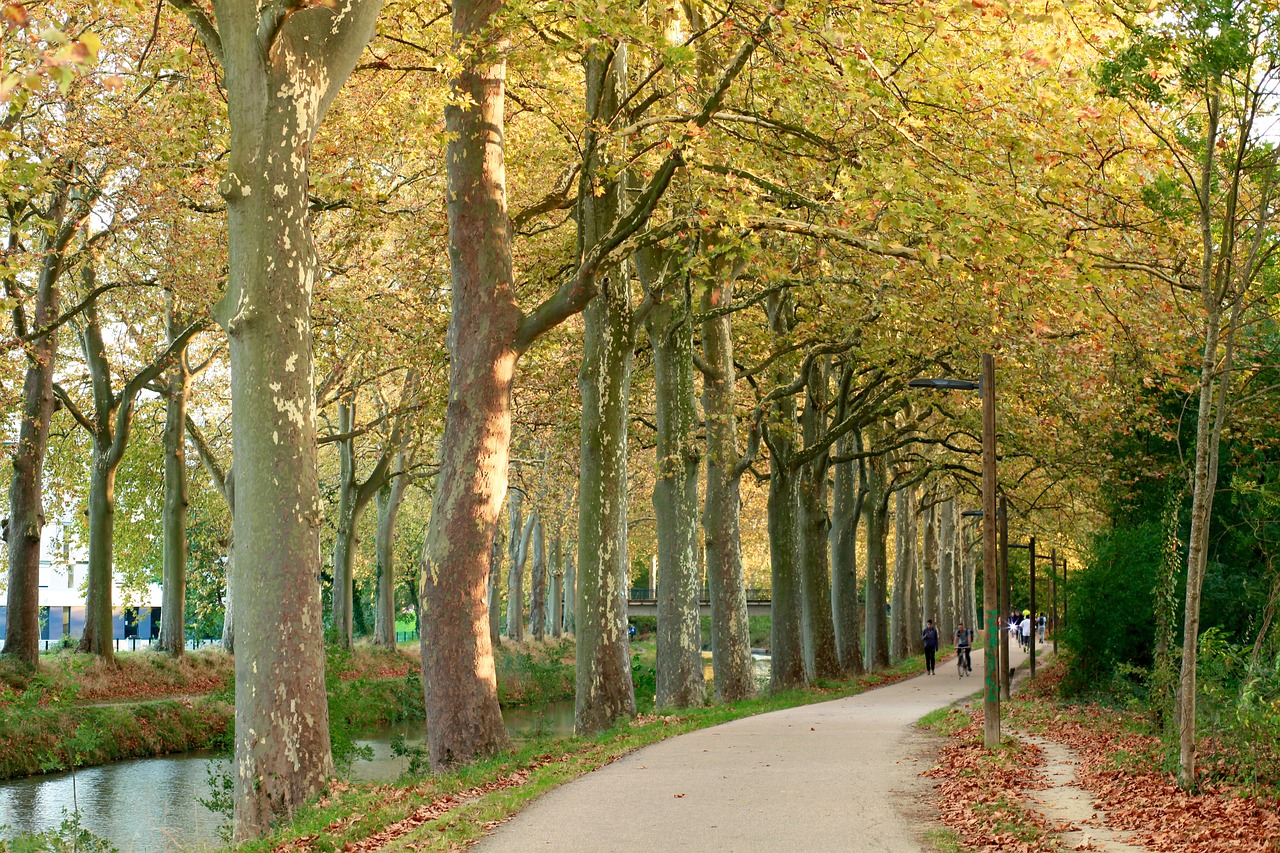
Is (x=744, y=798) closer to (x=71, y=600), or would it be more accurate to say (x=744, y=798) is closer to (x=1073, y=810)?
(x=1073, y=810)

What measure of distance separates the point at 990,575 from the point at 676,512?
734 centimetres

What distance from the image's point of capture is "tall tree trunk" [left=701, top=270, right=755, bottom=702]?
23.3 meters

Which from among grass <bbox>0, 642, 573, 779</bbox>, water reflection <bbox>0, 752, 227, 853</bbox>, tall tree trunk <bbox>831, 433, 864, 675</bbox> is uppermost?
tall tree trunk <bbox>831, 433, 864, 675</bbox>

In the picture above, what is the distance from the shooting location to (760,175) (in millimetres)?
17734

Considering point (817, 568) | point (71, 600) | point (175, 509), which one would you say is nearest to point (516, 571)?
point (817, 568)

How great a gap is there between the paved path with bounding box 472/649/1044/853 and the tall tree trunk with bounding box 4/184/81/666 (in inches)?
504

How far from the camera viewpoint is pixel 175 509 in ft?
90.7

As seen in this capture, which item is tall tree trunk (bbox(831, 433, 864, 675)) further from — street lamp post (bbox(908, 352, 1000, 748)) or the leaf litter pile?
street lamp post (bbox(908, 352, 1000, 748))

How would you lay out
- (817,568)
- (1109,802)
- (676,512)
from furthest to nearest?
(817,568) < (676,512) < (1109,802)

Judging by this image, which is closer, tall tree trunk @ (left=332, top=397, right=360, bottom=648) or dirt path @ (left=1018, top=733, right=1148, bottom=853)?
dirt path @ (left=1018, top=733, right=1148, bottom=853)

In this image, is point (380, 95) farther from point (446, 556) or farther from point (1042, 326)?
point (1042, 326)

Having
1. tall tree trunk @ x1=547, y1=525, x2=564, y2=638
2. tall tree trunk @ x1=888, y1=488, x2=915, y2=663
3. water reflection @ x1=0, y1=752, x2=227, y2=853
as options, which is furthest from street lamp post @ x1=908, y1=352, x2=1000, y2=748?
tall tree trunk @ x1=547, y1=525, x2=564, y2=638

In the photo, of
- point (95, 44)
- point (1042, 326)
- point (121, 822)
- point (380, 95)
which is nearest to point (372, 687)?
point (121, 822)

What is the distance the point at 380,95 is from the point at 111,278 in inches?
416
